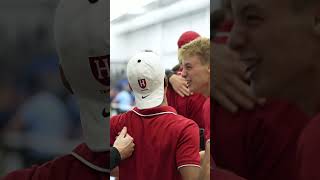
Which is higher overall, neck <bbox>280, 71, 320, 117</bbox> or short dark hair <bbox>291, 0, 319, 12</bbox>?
short dark hair <bbox>291, 0, 319, 12</bbox>

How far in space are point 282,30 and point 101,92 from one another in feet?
1.51

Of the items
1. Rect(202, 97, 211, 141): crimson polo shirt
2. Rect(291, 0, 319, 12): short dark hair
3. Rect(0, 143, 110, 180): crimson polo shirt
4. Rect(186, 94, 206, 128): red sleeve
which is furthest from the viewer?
Rect(186, 94, 206, 128): red sleeve

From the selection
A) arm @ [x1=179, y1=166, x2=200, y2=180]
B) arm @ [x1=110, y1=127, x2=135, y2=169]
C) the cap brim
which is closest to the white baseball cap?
the cap brim

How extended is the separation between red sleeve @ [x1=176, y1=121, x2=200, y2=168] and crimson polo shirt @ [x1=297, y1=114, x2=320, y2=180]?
35 cm

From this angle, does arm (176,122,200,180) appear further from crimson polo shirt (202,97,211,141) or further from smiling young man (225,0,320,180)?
smiling young man (225,0,320,180)

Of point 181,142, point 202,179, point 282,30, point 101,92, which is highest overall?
point 282,30

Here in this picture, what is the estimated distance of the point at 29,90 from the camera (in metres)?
1.10

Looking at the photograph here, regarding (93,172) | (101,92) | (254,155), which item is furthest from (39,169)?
(254,155)

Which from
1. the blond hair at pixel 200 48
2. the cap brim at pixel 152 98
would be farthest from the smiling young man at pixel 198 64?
the cap brim at pixel 152 98

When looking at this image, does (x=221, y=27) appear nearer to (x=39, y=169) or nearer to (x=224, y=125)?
(x=224, y=125)

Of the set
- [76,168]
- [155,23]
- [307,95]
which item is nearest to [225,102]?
[307,95]

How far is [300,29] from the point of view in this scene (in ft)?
3.46

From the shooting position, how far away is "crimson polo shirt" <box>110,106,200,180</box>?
1.38m

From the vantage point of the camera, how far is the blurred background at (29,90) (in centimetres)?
109
